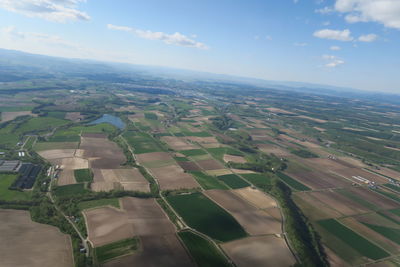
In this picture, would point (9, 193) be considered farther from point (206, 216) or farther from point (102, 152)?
point (206, 216)

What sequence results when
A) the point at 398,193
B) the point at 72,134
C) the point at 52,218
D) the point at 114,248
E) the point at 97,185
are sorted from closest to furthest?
the point at 114,248 → the point at 52,218 → the point at 97,185 → the point at 398,193 → the point at 72,134

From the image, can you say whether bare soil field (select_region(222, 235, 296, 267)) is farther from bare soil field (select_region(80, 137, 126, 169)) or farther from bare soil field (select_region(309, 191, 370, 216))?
bare soil field (select_region(80, 137, 126, 169))

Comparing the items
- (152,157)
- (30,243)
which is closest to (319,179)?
(152,157)

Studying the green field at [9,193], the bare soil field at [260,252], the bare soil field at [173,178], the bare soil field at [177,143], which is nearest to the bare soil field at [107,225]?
the green field at [9,193]

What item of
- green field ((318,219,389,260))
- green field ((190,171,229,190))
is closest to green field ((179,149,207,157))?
green field ((190,171,229,190))

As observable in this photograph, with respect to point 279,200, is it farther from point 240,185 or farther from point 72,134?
point 72,134

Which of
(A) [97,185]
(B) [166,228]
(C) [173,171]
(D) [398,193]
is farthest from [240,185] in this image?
(D) [398,193]
